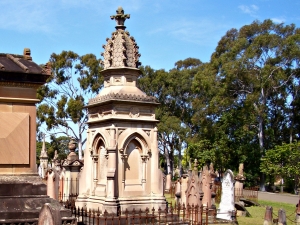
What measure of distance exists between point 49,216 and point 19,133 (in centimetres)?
180

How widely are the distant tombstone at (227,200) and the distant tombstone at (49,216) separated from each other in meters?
11.9

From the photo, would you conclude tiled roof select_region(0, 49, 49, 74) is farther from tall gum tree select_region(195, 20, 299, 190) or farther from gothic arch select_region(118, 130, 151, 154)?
tall gum tree select_region(195, 20, 299, 190)

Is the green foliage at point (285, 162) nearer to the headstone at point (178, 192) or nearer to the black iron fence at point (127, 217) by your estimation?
the headstone at point (178, 192)

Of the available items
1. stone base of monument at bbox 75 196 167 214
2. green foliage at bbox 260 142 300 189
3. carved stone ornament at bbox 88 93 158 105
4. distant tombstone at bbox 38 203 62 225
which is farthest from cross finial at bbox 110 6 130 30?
green foliage at bbox 260 142 300 189

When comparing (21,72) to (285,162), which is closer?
(21,72)

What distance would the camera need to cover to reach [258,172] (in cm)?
4025

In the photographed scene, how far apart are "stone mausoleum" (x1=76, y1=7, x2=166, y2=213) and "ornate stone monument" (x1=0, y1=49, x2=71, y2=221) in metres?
5.74

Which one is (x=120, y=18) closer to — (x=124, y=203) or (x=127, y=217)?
(x=124, y=203)

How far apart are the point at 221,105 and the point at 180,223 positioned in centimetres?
2889

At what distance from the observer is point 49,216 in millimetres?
5980

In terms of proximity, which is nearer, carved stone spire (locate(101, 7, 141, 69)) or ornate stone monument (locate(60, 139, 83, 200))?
carved stone spire (locate(101, 7, 141, 69))

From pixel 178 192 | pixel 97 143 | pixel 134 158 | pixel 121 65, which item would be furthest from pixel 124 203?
pixel 178 192

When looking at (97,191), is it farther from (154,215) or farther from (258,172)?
(258,172)

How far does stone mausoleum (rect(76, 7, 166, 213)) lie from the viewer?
13.0 meters
